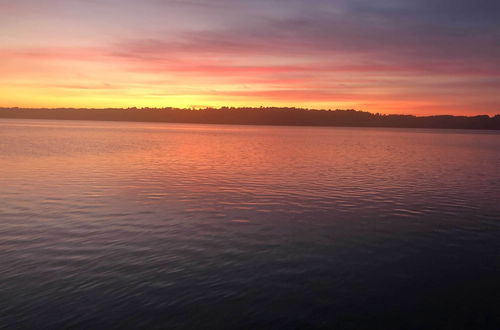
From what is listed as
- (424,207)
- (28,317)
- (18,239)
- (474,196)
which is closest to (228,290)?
(28,317)

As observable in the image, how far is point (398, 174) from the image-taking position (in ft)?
172

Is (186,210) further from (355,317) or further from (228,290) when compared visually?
(355,317)

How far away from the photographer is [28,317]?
42.5ft

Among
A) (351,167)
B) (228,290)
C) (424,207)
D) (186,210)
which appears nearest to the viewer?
(228,290)

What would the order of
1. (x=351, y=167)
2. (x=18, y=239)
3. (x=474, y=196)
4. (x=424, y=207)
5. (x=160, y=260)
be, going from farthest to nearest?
(x=351, y=167)
(x=474, y=196)
(x=424, y=207)
(x=18, y=239)
(x=160, y=260)

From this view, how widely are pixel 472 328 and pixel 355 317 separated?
425 cm

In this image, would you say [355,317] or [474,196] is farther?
[474,196]

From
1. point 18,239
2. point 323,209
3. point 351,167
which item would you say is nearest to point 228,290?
point 18,239

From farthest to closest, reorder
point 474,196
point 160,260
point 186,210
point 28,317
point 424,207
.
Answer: point 474,196, point 424,207, point 186,210, point 160,260, point 28,317

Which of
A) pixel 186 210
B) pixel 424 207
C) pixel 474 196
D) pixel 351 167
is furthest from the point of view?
pixel 351 167

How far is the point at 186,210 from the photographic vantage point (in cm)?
2886

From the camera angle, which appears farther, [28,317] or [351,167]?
[351,167]

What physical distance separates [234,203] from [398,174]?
31.1 m

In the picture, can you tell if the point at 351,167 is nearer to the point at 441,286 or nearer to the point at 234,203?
the point at 234,203
